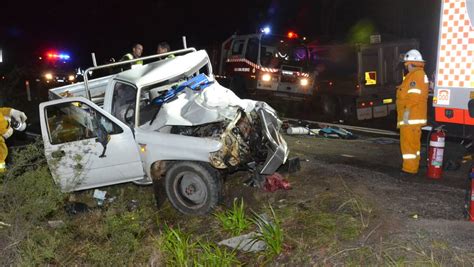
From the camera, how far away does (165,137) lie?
6.02 metres

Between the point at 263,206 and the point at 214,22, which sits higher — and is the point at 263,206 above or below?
below

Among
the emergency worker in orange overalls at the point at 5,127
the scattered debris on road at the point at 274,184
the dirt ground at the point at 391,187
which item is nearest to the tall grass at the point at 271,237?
the dirt ground at the point at 391,187

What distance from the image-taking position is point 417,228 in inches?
196

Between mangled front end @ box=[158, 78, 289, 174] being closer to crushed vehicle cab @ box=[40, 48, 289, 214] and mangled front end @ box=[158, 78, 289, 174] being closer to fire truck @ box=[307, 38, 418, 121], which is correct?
crushed vehicle cab @ box=[40, 48, 289, 214]

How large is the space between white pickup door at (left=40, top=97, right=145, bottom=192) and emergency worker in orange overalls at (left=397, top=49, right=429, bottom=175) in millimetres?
3696

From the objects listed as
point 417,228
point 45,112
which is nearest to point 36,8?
point 45,112

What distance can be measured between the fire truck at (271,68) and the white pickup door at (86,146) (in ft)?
31.2

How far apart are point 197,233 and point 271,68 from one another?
10546mm

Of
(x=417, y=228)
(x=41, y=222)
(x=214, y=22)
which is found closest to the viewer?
(x=417, y=228)

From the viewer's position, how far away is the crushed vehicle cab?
593cm

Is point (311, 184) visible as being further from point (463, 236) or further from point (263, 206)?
point (463, 236)

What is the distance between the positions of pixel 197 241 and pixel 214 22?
3082 centimetres

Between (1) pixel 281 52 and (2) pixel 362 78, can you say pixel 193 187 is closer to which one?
(2) pixel 362 78

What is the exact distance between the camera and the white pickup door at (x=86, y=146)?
6.25 metres
